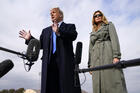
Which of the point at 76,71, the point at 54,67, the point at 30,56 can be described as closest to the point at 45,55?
the point at 54,67

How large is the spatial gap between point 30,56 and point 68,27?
981mm

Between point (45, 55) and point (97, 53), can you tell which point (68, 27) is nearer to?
point (45, 55)

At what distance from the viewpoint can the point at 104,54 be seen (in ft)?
9.55

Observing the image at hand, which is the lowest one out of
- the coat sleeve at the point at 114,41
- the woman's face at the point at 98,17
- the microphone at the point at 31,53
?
the microphone at the point at 31,53

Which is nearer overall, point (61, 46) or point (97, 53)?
point (61, 46)

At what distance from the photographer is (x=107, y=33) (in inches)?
122

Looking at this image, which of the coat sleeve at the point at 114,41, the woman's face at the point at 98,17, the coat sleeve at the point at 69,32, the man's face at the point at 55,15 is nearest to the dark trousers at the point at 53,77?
the coat sleeve at the point at 69,32

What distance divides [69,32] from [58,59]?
0.42m

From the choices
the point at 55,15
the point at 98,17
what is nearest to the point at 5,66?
the point at 55,15

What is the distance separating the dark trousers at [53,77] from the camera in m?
2.47

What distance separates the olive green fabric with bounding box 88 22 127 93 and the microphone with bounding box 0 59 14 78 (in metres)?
1.64

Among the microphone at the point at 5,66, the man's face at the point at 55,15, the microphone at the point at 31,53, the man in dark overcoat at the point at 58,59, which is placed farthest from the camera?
the man's face at the point at 55,15

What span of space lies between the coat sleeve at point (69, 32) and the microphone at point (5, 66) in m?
1.20

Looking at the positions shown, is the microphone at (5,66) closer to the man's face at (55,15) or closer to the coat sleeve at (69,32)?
the coat sleeve at (69,32)
